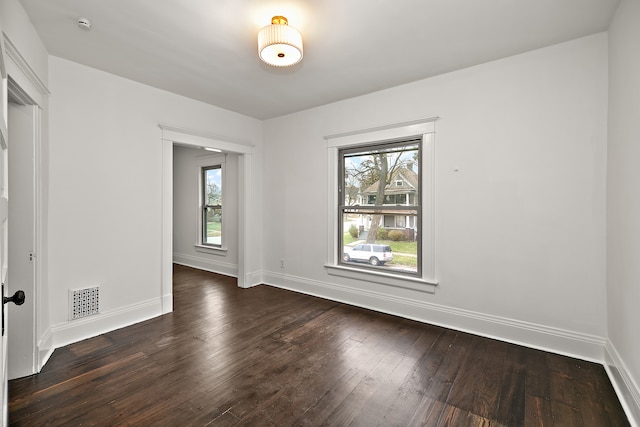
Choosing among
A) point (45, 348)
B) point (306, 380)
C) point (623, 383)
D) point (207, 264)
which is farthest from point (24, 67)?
point (623, 383)

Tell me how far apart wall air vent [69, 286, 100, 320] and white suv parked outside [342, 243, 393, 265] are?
2.78m

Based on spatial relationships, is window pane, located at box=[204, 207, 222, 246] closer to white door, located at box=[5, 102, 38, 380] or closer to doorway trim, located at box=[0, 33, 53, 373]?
doorway trim, located at box=[0, 33, 53, 373]

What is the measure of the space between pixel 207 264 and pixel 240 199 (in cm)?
194

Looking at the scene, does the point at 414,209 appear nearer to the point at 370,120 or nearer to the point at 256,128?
the point at 370,120

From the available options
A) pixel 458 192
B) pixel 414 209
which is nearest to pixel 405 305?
pixel 414 209

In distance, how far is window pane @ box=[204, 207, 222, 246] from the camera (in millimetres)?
5961

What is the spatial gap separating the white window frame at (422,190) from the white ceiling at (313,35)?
0.54 m

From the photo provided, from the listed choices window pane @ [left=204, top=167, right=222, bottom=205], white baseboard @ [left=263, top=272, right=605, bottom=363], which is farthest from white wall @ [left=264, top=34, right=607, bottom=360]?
window pane @ [left=204, top=167, right=222, bottom=205]

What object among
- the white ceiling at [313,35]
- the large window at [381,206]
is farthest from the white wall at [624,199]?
the large window at [381,206]

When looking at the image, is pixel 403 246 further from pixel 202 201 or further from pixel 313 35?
pixel 202 201

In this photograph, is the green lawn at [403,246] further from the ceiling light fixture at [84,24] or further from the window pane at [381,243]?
the ceiling light fixture at [84,24]

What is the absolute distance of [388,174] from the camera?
378 centimetres

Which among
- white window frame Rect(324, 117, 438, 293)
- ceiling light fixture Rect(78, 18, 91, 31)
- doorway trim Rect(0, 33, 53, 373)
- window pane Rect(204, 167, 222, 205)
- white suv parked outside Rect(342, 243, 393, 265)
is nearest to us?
doorway trim Rect(0, 33, 53, 373)

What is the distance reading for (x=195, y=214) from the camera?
20.2 feet
